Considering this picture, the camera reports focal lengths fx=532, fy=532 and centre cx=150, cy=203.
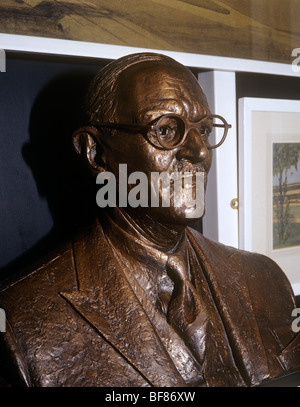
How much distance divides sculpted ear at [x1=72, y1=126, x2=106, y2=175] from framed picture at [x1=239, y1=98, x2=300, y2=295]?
2.67ft

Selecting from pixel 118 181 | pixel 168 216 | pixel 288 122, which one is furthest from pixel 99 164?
pixel 288 122

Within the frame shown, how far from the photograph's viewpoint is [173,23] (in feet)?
6.66

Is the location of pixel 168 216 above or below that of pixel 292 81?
below

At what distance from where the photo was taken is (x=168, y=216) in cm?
148

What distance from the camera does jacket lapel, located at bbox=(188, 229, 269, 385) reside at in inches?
62.4

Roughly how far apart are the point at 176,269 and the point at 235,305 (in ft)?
0.78

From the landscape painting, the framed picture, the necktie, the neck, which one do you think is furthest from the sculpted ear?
the landscape painting

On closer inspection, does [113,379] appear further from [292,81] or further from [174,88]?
[292,81]

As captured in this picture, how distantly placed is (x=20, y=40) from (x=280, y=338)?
1276mm

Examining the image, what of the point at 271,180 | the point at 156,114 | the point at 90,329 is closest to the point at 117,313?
the point at 90,329

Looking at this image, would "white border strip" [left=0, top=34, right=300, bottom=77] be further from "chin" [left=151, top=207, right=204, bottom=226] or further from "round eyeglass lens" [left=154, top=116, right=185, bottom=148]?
"chin" [left=151, top=207, right=204, bottom=226]

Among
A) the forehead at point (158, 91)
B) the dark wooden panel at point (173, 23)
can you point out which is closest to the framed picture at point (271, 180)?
the dark wooden panel at point (173, 23)

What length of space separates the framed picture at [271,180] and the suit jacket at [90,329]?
2.10 feet

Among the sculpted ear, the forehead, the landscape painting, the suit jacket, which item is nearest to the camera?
the suit jacket
